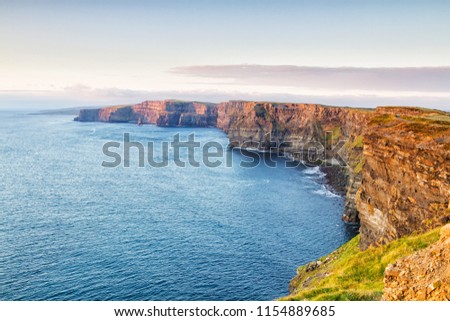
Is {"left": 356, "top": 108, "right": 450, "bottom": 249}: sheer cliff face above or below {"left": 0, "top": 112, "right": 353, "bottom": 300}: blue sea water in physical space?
above

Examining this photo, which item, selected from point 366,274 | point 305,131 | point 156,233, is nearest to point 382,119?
point 366,274

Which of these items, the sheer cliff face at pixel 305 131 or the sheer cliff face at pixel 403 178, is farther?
the sheer cliff face at pixel 305 131

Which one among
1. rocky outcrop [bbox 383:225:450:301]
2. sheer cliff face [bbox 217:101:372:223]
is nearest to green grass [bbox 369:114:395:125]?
rocky outcrop [bbox 383:225:450:301]

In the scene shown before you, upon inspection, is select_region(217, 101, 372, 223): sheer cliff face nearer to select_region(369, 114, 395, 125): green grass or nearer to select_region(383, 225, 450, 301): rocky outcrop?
select_region(369, 114, 395, 125): green grass

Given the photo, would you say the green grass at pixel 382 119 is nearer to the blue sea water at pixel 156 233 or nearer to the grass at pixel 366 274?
the grass at pixel 366 274

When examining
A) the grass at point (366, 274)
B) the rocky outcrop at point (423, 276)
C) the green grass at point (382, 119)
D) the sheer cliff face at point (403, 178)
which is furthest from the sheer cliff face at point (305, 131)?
the rocky outcrop at point (423, 276)

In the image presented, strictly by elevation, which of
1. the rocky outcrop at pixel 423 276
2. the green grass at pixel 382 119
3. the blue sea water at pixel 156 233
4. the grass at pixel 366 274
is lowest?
the blue sea water at pixel 156 233

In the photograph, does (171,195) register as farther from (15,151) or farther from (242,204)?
(15,151)
